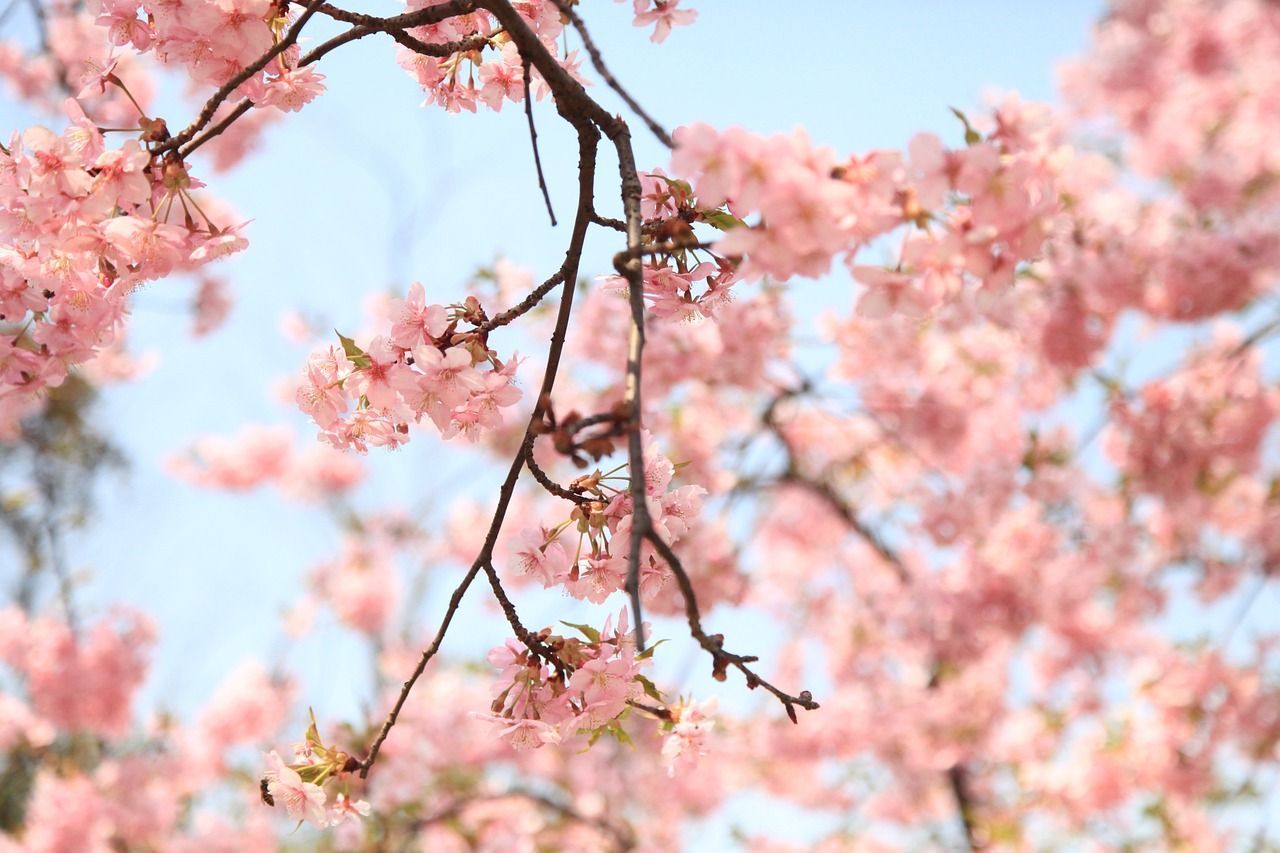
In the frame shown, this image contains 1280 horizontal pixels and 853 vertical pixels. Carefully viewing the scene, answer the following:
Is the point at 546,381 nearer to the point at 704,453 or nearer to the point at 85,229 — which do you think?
the point at 85,229

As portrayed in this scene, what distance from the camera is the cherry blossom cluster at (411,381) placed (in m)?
1.28

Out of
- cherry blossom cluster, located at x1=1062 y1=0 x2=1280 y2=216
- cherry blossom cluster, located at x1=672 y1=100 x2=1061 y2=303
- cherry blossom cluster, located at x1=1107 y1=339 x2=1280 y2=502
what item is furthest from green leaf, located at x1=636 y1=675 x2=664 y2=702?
cherry blossom cluster, located at x1=1062 y1=0 x2=1280 y2=216

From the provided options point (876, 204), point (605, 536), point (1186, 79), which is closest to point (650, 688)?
point (605, 536)

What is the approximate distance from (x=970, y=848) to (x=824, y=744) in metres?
1.64

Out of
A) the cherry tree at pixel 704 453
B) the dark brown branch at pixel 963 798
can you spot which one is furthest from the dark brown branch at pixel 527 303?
the dark brown branch at pixel 963 798

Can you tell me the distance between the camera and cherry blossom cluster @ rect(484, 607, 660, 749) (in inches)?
45.9

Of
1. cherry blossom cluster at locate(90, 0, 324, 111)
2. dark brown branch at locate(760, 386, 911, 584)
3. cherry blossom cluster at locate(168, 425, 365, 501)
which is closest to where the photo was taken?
cherry blossom cluster at locate(90, 0, 324, 111)

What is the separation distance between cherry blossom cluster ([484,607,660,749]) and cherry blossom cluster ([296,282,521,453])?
331 millimetres

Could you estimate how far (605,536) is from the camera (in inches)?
51.4

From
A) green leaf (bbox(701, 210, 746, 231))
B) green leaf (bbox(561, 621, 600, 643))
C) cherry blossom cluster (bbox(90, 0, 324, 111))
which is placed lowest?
green leaf (bbox(561, 621, 600, 643))

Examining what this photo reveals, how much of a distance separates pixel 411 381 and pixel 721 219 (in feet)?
1.54

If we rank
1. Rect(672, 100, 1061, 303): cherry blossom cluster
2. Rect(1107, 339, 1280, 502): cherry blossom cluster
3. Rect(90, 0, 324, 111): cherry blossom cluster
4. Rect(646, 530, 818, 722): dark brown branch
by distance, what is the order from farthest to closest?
Rect(1107, 339, 1280, 502): cherry blossom cluster < Rect(90, 0, 324, 111): cherry blossom cluster < Rect(672, 100, 1061, 303): cherry blossom cluster < Rect(646, 530, 818, 722): dark brown branch

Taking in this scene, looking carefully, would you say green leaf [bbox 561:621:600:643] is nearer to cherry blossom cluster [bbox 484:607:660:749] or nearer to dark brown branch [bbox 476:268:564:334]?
cherry blossom cluster [bbox 484:607:660:749]

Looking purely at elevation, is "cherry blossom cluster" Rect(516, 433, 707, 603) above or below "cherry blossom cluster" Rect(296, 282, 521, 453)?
below
